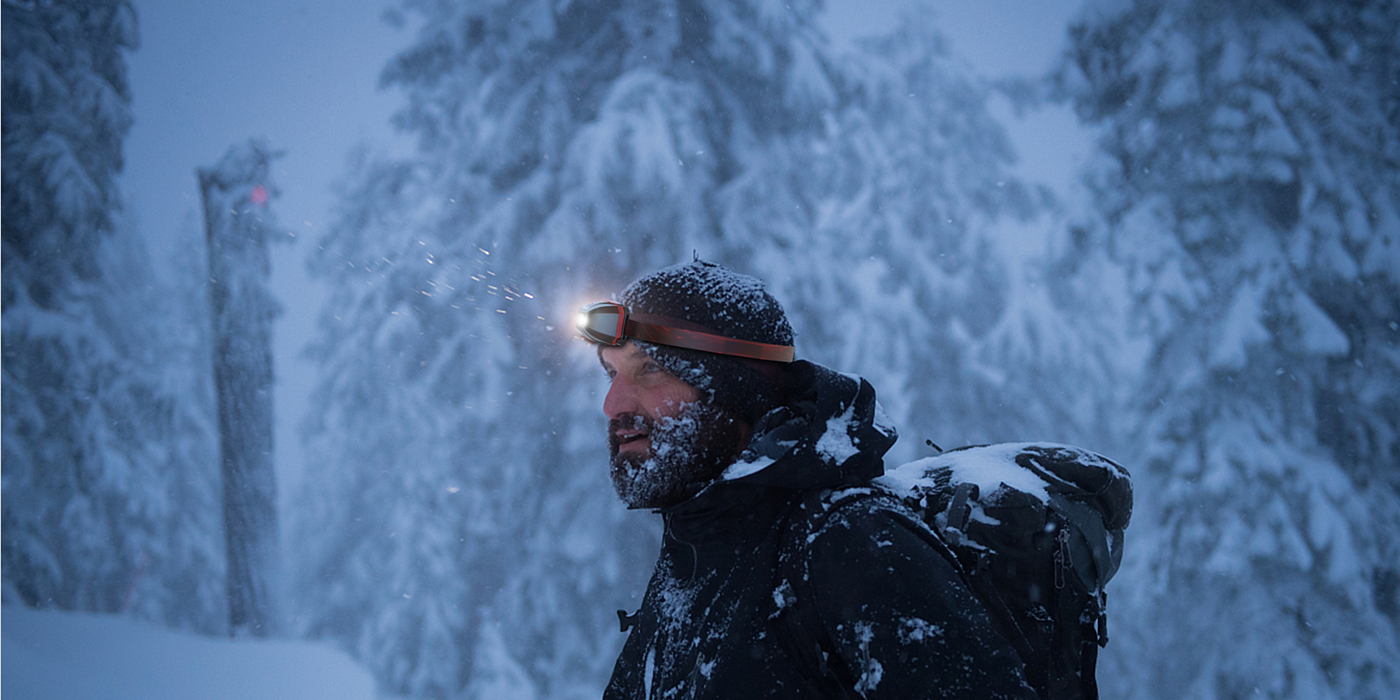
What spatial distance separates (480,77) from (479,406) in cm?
432

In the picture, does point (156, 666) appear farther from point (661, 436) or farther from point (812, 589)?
point (812, 589)

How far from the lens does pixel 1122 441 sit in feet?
31.1

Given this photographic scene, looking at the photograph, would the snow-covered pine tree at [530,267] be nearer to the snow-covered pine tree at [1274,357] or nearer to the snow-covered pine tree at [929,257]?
the snow-covered pine tree at [929,257]

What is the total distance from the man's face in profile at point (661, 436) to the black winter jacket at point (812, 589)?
0.36ft

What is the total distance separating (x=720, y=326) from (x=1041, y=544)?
93 cm

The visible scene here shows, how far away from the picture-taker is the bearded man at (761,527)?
1333 millimetres

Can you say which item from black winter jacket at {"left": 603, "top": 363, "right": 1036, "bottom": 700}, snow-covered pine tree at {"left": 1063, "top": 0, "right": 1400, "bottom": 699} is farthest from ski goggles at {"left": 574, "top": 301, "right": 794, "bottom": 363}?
snow-covered pine tree at {"left": 1063, "top": 0, "right": 1400, "bottom": 699}

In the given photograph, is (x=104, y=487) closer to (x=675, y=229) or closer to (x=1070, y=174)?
(x=675, y=229)

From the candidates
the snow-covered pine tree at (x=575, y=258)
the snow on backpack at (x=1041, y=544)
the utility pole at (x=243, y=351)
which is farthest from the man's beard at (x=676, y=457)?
the utility pole at (x=243, y=351)

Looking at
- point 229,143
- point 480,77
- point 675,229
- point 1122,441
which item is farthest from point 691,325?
point 229,143

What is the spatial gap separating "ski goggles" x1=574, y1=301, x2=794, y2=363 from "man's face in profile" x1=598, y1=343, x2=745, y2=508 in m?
0.05

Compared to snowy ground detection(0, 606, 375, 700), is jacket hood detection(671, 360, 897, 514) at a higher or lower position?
higher

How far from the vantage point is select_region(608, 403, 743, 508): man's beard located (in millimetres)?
1869

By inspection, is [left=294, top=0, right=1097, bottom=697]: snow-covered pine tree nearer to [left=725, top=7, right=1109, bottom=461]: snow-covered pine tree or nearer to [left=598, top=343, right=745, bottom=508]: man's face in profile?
[left=725, top=7, right=1109, bottom=461]: snow-covered pine tree
